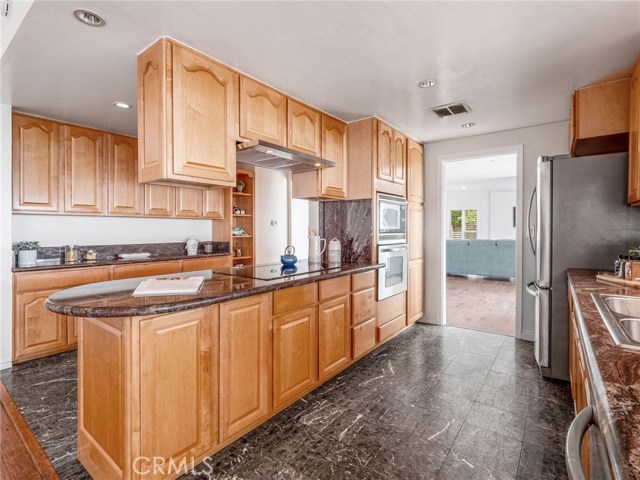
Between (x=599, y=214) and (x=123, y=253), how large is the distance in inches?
188

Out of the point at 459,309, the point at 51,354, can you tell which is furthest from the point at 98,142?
the point at 459,309

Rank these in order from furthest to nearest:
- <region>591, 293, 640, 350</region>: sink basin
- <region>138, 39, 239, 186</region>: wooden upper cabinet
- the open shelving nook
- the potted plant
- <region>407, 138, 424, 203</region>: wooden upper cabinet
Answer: the open shelving nook < <region>407, 138, 424, 203</region>: wooden upper cabinet < the potted plant < <region>138, 39, 239, 186</region>: wooden upper cabinet < <region>591, 293, 640, 350</region>: sink basin

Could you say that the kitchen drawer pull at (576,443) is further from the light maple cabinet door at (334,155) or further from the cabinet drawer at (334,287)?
the light maple cabinet door at (334,155)

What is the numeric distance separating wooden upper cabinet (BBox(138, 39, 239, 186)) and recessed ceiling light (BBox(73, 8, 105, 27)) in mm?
278

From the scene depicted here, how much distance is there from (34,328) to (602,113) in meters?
5.11

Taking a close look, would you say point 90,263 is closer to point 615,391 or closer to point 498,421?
point 498,421

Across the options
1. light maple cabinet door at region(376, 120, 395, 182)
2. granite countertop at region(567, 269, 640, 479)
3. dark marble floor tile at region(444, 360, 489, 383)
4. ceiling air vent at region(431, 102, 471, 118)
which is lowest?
dark marble floor tile at region(444, 360, 489, 383)

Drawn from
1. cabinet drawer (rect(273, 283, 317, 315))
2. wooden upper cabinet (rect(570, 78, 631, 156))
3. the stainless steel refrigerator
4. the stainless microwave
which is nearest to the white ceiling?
wooden upper cabinet (rect(570, 78, 631, 156))

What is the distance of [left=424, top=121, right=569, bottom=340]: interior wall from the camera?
3527mm

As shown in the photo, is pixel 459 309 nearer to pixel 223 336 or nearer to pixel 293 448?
pixel 293 448

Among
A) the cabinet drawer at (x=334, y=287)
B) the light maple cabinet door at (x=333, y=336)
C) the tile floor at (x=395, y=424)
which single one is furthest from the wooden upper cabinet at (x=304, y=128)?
the tile floor at (x=395, y=424)

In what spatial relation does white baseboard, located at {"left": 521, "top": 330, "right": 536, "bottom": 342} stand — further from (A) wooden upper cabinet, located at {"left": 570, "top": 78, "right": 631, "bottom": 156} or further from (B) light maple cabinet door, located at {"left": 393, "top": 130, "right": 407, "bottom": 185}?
(B) light maple cabinet door, located at {"left": 393, "top": 130, "right": 407, "bottom": 185}

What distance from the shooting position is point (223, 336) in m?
1.75

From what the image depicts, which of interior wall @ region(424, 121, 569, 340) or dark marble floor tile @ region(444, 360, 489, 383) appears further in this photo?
interior wall @ region(424, 121, 569, 340)
